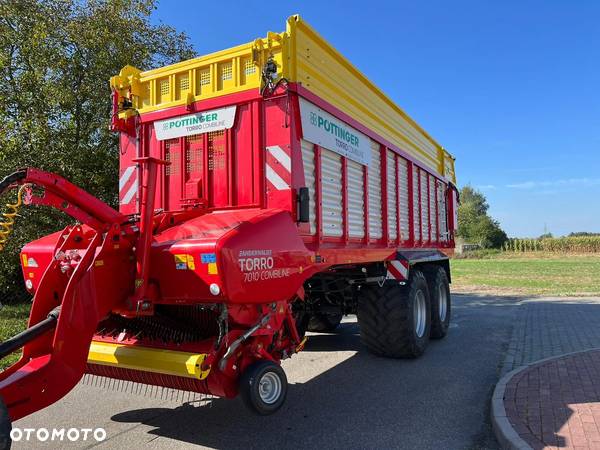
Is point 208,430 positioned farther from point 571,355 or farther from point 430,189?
point 430,189

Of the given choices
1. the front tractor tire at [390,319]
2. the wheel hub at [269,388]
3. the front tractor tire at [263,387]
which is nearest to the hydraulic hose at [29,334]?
the front tractor tire at [263,387]

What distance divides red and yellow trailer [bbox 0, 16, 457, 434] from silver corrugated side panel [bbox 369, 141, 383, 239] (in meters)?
0.04

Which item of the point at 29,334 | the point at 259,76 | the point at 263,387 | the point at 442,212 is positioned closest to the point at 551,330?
the point at 442,212

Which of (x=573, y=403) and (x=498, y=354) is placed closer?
(x=573, y=403)

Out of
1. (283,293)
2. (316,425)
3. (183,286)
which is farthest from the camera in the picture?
(316,425)

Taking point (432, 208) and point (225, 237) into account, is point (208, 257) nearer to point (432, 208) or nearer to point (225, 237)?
point (225, 237)

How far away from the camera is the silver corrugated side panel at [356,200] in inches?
220

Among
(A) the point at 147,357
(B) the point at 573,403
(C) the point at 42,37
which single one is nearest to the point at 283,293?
(A) the point at 147,357

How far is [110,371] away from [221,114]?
2.50 meters

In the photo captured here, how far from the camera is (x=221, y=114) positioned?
4750mm

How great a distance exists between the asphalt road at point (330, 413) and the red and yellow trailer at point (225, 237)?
0.54 metres

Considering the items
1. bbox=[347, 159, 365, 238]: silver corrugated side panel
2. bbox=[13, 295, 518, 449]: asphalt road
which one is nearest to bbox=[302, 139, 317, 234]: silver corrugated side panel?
bbox=[347, 159, 365, 238]: silver corrugated side panel

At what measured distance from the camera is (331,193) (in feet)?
17.0

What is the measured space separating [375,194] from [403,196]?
49.4 inches
